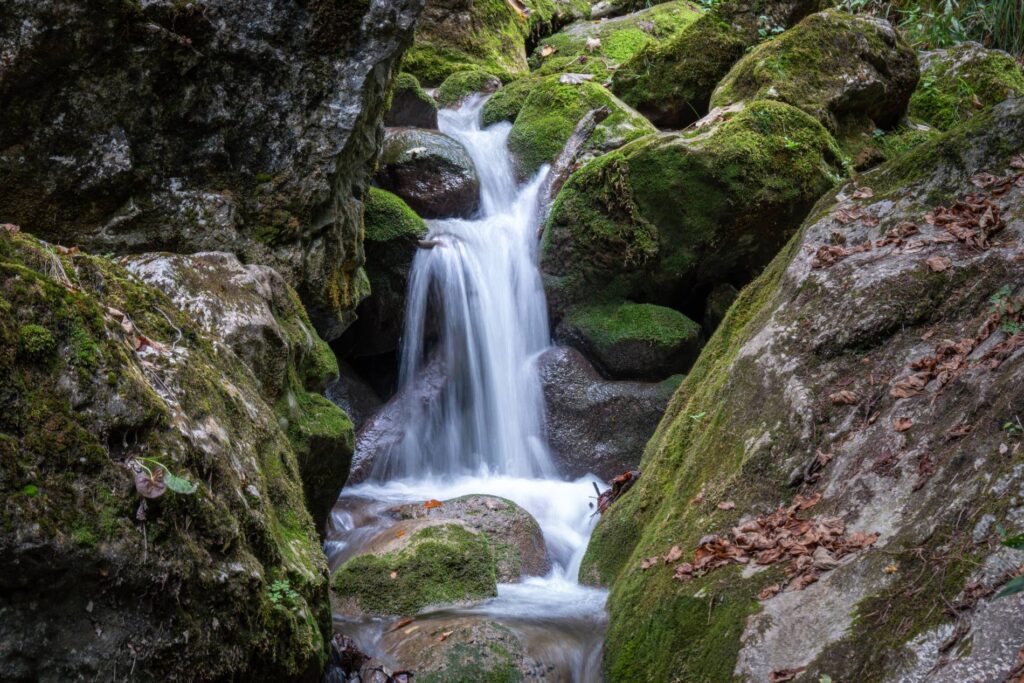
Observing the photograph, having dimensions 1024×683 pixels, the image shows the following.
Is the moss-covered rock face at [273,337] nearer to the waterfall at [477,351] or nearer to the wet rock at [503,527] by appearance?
the wet rock at [503,527]

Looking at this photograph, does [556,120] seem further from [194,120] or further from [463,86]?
[194,120]

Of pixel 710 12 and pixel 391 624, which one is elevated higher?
pixel 710 12

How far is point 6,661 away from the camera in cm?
228

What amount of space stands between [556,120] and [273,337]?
309 inches

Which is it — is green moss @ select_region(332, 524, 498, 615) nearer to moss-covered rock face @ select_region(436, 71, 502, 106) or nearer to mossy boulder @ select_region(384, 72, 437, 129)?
mossy boulder @ select_region(384, 72, 437, 129)

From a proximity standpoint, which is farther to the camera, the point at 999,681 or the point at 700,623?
the point at 700,623

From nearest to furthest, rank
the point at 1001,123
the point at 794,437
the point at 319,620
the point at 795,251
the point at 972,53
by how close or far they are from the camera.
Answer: the point at 319,620, the point at 794,437, the point at 1001,123, the point at 795,251, the point at 972,53

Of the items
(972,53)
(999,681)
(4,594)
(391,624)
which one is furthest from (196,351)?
(972,53)

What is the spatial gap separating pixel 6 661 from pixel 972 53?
1229 cm

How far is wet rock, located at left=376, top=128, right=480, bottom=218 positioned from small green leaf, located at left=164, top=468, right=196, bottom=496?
27.8 ft

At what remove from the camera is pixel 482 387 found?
9.73 meters

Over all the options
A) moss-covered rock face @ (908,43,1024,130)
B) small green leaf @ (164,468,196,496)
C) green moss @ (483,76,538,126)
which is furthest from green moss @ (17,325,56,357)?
green moss @ (483,76,538,126)

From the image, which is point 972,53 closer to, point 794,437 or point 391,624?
point 794,437

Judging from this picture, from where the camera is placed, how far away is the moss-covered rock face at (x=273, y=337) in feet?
16.0
